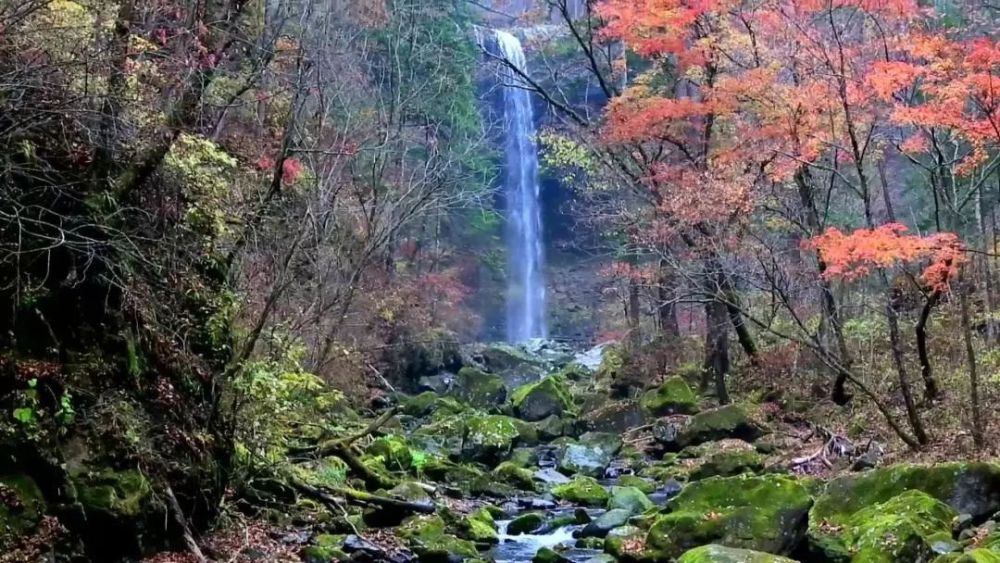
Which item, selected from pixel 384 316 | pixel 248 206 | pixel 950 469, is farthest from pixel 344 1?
pixel 950 469

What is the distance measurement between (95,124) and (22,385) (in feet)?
6.70

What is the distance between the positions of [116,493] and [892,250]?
8724 millimetres

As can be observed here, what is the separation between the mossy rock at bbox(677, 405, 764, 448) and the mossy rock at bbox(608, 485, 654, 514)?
14.9 feet

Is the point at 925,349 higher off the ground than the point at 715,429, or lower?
higher

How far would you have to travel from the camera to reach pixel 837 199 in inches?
879

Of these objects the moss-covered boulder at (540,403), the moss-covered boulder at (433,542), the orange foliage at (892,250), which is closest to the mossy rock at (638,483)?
the moss-covered boulder at (433,542)

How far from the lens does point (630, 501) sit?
35.9 ft

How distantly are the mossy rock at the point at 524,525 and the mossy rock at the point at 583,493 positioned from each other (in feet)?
5.43

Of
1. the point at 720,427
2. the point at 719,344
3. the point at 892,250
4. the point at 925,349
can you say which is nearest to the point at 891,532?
the point at 892,250

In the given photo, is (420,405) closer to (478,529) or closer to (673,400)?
(673,400)

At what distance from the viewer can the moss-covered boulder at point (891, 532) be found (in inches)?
272

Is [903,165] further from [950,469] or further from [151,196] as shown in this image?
Result: [151,196]

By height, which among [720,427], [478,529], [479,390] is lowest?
[479,390]

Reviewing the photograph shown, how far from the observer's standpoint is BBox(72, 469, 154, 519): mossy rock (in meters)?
6.01
